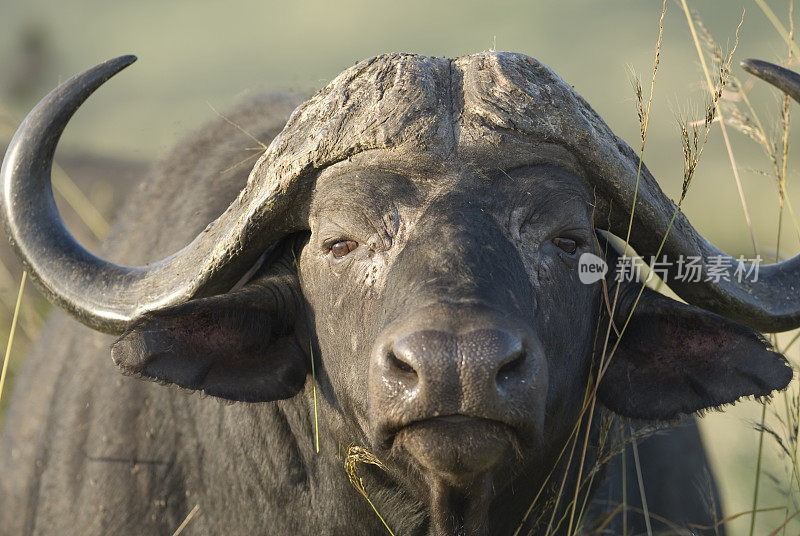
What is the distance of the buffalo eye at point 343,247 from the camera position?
308cm

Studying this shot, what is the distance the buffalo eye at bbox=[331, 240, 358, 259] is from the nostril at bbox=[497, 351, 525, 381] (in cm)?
80

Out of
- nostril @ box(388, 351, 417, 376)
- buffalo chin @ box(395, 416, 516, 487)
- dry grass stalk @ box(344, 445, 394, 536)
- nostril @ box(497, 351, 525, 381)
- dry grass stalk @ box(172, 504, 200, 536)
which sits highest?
nostril @ box(497, 351, 525, 381)

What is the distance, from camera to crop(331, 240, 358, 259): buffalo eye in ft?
10.1

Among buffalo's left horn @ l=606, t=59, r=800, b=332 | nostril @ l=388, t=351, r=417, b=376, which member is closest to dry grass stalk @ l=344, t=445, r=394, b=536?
nostril @ l=388, t=351, r=417, b=376

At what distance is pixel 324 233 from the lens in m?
3.12

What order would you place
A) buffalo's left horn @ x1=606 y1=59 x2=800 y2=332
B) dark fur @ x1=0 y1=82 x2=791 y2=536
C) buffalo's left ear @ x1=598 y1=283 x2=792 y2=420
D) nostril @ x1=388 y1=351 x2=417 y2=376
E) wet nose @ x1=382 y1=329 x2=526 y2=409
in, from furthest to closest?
1. buffalo's left horn @ x1=606 y1=59 x2=800 y2=332
2. buffalo's left ear @ x1=598 y1=283 x2=792 y2=420
3. dark fur @ x1=0 y1=82 x2=791 y2=536
4. nostril @ x1=388 y1=351 x2=417 y2=376
5. wet nose @ x1=382 y1=329 x2=526 y2=409

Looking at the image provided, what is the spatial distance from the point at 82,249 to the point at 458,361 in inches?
69.0

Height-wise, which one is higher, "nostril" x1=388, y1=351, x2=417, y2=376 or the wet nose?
the wet nose

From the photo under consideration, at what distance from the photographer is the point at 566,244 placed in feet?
10.3

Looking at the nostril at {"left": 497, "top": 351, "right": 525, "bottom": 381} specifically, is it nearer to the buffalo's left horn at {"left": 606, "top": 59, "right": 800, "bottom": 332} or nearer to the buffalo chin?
the buffalo chin

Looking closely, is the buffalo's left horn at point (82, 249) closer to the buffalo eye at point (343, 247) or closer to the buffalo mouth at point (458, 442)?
the buffalo eye at point (343, 247)

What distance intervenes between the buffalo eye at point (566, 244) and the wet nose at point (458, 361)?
2.48 ft

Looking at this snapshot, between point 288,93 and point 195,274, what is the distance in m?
2.02

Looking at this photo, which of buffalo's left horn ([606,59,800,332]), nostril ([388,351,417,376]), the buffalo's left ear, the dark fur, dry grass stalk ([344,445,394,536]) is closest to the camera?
nostril ([388,351,417,376])
